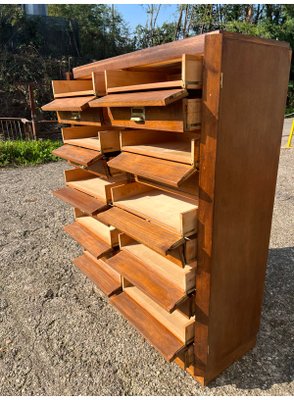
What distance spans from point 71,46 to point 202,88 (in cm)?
1793

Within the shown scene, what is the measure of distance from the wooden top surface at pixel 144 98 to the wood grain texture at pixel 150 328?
1.67 meters

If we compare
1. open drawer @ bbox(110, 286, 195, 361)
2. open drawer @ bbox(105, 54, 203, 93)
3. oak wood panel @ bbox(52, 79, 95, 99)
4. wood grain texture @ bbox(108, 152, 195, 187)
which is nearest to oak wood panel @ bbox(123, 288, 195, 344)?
open drawer @ bbox(110, 286, 195, 361)

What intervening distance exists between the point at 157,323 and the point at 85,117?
1802 mm

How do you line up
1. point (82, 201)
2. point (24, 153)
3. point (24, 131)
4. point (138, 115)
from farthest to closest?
point (24, 131), point (24, 153), point (82, 201), point (138, 115)

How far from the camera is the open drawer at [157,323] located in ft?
6.78

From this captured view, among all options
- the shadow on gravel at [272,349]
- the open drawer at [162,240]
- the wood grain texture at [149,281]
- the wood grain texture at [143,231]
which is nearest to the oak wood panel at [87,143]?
the wood grain texture at [143,231]

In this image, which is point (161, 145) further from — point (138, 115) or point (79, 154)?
point (79, 154)

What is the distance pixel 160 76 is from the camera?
2188 millimetres

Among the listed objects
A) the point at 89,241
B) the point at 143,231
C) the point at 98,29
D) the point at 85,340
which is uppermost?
the point at 98,29

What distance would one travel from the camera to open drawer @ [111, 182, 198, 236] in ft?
5.68

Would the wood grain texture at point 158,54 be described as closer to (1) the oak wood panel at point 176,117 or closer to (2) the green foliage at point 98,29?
(1) the oak wood panel at point 176,117

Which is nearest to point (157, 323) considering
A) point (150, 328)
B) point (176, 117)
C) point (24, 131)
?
point (150, 328)

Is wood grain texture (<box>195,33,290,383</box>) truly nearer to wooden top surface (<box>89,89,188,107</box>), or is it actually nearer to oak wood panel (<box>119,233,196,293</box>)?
oak wood panel (<box>119,233,196,293</box>)

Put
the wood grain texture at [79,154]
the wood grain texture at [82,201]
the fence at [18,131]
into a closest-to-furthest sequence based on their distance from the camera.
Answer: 1. the wood grain texture at [79,154]
2. the wood grain texture at [82,201]
3. the fence at [18,131]
